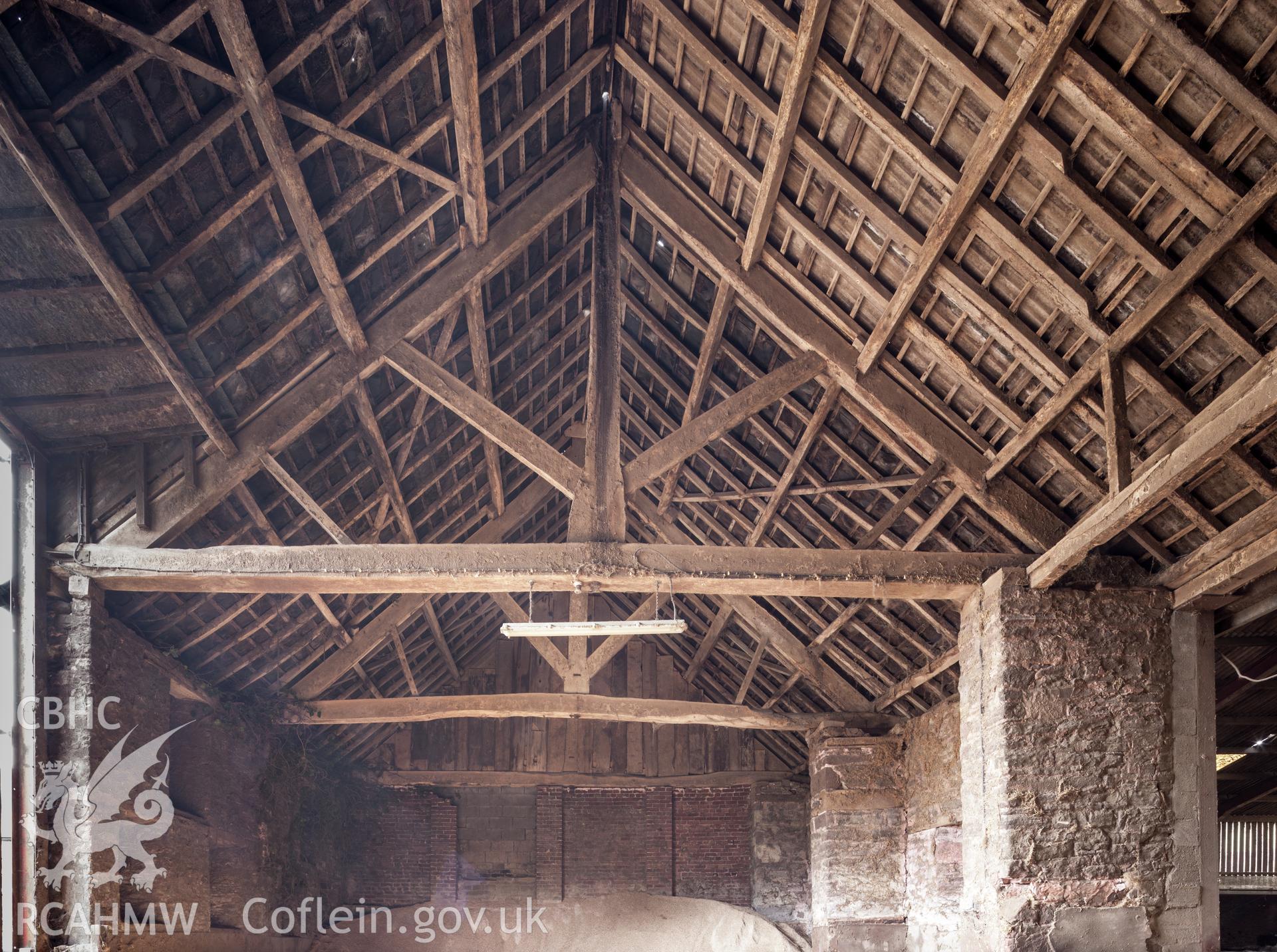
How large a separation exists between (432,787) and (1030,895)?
10768mm

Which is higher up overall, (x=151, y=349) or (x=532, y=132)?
(x=532, y=132)

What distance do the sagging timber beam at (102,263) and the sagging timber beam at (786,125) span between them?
3.79m

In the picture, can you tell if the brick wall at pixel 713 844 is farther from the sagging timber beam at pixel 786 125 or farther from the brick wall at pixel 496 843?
the sagging timber beam at pixel 786 125

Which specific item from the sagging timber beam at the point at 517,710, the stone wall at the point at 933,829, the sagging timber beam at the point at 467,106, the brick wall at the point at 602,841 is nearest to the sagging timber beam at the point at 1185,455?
the sagging timber beam at the point at 467,106

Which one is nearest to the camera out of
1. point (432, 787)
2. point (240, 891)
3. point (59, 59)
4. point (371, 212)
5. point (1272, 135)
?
point (1272, 135)

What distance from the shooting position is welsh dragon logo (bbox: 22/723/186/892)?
24.3 ft

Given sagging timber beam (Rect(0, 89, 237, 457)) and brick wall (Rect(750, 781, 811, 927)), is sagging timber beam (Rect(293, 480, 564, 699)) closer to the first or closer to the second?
sagging timber beam (Rect(0, 89, 237, 457))

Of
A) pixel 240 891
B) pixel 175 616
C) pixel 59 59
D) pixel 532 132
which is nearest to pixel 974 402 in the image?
pixel 532 132

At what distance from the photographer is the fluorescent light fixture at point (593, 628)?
7.44m

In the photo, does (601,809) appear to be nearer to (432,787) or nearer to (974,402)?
(432,787)

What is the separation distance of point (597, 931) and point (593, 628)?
794 centimetres

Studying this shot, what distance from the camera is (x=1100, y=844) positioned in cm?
675

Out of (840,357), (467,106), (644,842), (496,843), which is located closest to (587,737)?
(644,842)

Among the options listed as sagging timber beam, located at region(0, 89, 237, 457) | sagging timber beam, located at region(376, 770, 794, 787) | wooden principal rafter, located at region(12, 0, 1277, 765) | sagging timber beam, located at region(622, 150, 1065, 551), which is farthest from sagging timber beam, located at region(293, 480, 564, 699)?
sagging timber beam, located at region(622, 150, 1065, 551)
